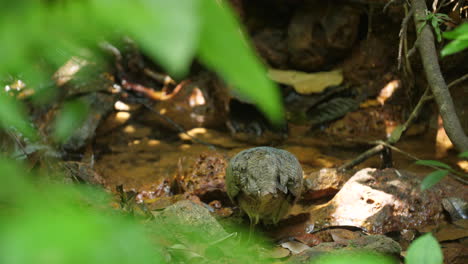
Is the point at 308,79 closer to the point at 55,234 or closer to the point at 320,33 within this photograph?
the point at 320,33

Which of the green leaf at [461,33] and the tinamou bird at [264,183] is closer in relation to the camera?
the green leaf at [461,33]

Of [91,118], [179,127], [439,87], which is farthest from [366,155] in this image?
[91,118]

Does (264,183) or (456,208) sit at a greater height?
(264,183)

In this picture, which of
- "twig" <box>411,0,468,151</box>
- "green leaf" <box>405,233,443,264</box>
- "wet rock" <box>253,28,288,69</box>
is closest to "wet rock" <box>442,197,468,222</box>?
"twig" <box>411,0,468,151</box>

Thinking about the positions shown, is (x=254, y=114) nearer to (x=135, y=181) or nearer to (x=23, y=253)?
(x=135, y=181)

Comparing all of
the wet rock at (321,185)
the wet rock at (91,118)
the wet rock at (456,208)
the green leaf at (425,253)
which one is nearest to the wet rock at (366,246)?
the wet rock at (456,208)

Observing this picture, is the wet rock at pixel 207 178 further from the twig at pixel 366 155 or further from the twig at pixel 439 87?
the twig at pixel 439 87
